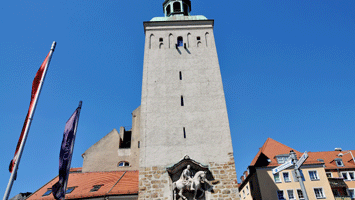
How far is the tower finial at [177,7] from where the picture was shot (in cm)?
2341

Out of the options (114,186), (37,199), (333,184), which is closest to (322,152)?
(333,184)

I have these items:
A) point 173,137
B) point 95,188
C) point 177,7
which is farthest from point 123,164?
point 177,7

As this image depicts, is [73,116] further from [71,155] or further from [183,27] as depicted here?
[183,27]

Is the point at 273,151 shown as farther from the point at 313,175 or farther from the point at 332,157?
the point at 332,157

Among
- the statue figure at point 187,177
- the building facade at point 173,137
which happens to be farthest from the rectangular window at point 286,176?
the statue figure at point 187,177

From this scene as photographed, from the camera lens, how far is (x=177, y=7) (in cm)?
2412

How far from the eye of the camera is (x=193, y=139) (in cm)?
1566

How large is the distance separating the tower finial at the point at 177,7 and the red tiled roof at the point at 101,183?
13422mm

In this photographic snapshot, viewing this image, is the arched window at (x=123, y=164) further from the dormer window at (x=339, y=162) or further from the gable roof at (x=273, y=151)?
the dormer window at (x=339, y=162)

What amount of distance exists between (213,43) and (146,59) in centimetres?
499

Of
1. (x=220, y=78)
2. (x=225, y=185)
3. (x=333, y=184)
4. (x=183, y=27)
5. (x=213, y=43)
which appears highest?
(x=183, y=27)

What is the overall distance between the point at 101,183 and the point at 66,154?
7647 millimetres

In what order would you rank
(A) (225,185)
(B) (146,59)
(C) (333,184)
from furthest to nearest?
(C) (333,184) < (B) (146,59) < (A) (225,185)

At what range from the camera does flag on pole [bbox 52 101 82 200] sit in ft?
33.0
